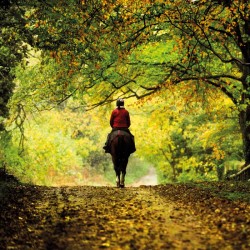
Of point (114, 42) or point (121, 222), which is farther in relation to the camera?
point (114, 42)

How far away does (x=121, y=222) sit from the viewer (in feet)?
22.6

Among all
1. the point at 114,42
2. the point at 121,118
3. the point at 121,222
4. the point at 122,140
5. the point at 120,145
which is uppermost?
the point at 114,42

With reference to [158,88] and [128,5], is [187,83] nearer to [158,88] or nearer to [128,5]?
[158,88]

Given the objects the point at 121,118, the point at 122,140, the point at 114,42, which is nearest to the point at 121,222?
the point at 114,42

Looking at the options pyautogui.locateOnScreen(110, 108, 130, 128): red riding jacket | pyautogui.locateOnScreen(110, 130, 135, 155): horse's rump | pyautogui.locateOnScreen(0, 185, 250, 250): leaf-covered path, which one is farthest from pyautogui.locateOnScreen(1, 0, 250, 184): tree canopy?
pyautogui.locateOnScreen(0, 185, 250, 250): leaf-covered path

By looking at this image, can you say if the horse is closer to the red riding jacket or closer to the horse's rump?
the horse's rump

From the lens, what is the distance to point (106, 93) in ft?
58.3

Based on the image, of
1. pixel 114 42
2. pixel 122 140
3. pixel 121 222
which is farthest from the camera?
pixel 122 140

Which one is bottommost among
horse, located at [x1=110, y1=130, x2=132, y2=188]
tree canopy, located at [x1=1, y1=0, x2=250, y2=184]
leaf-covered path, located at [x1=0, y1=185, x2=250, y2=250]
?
leaf-covered path, located at [x1=0, y1=185, x2=250, y2=250]

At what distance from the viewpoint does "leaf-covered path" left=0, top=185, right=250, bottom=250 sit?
566cm

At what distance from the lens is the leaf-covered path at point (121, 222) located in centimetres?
566

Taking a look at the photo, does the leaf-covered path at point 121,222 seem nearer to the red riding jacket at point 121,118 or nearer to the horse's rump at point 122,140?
the horse's rump at point 122,140

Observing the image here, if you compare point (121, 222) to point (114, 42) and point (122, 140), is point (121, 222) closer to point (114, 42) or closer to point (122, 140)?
point (114, 42)

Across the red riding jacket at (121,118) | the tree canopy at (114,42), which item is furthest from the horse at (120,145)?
the tree canopy at (114,42)
